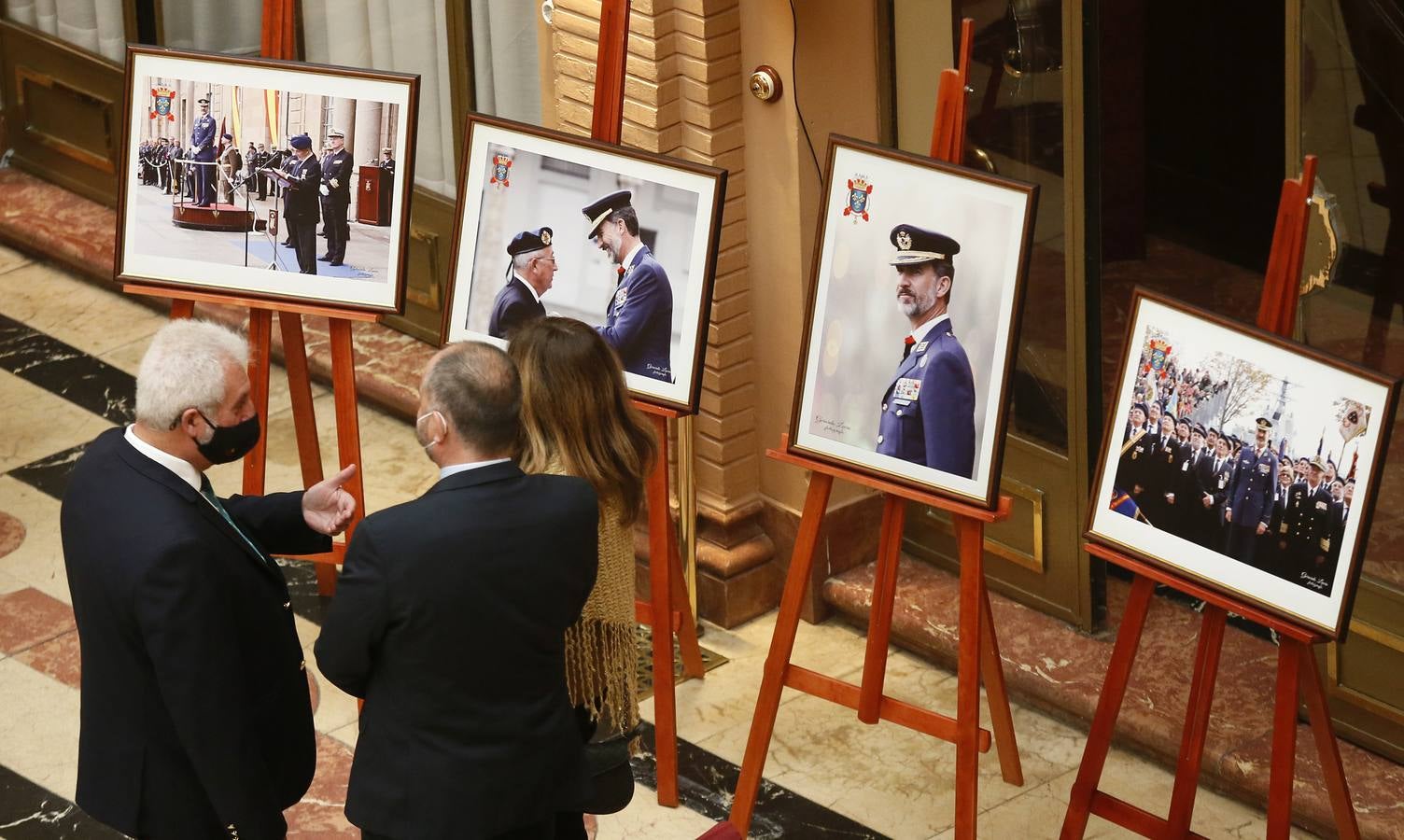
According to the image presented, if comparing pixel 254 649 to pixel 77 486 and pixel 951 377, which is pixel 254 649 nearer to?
pixel 77 486

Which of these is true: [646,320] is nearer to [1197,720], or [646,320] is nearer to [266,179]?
[266,179]

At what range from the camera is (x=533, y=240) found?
466cm

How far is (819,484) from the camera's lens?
4.35 metres

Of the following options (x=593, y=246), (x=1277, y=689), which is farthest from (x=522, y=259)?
(x=1277, y=689)

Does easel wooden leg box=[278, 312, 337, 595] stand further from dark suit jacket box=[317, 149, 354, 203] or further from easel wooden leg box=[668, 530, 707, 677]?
easel wooden leg box=[668, 530, 707, 677]

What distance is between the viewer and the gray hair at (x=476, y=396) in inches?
128

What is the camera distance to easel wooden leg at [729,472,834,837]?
4340mm

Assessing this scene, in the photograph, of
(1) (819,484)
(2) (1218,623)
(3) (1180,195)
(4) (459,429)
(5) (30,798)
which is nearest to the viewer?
(4) (459,429)

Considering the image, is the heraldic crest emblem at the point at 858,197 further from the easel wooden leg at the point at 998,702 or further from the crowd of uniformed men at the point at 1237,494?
the easel wooden leg at the point at 998,702

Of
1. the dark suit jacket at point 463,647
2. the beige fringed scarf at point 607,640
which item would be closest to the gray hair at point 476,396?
the dark suit jacket at point 463,647

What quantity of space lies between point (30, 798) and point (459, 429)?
6.97 feet

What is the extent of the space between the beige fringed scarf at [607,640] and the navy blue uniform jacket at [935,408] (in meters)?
→ 0.65

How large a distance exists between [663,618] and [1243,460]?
1512 mm

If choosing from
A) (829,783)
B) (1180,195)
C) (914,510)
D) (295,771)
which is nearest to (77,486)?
(295,771)
